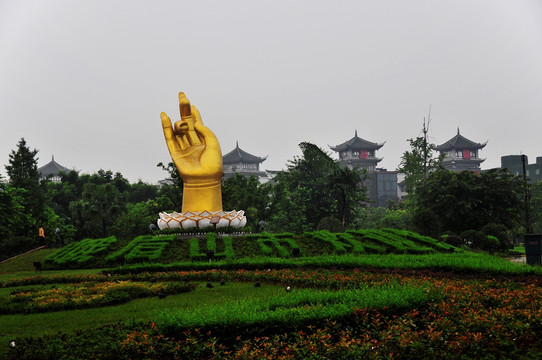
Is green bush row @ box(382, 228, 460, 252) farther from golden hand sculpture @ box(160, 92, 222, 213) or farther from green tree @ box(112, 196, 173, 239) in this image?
green tree @ box(112, 196, 173, 239)

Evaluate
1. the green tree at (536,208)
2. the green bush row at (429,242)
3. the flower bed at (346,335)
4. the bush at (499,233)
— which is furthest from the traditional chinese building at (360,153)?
the flower bed at (346,335)

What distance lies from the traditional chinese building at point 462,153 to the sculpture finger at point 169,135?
6893 centimetres

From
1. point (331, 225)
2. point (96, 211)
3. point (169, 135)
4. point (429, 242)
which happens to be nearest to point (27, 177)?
point (96, 211)

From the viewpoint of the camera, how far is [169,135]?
22750 millimetres

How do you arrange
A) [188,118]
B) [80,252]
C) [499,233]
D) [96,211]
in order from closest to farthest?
[80,252]
[499,233]
[188,118]
[96,211]

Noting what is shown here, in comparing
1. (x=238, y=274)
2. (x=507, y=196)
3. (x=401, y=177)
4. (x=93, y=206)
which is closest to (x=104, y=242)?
(x=238, y=274)

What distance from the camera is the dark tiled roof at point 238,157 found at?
84375mm

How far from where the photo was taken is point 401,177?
3509 inches

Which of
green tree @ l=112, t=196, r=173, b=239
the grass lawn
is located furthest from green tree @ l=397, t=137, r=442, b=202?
the grass lawn

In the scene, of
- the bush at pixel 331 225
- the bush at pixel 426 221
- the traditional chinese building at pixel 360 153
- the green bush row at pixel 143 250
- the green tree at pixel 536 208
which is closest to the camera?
the green bush row at pixel 143 250

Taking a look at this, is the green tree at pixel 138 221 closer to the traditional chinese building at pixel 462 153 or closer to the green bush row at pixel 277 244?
the green bush row at pixel 277 244

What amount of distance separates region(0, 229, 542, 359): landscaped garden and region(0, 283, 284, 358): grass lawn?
2cm

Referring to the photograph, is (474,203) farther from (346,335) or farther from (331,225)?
(346,335)

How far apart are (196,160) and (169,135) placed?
5.68 ft
